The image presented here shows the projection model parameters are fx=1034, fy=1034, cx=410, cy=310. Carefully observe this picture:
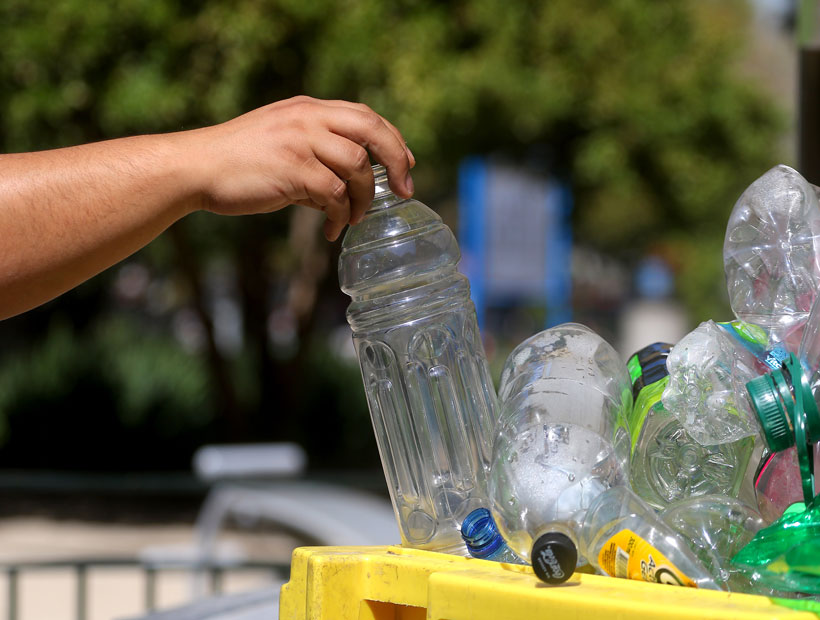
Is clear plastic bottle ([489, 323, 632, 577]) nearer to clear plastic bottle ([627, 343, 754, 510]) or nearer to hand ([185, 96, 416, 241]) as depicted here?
clear plastic bottle ([627, 343, 754, 510])

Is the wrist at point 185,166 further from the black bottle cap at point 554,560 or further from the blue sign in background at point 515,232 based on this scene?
the blue sign in background at point 515,232

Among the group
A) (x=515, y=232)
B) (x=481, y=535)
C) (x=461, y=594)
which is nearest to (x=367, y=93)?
(x=515, y=232)

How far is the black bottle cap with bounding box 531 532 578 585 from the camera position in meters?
1.46

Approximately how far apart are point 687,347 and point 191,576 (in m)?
6.32

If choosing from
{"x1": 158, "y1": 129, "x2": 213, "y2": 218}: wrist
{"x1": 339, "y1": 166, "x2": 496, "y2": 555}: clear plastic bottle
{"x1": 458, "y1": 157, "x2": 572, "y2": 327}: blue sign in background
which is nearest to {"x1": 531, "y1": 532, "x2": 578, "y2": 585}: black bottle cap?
{"x1": 339, "y1": 166, "x2": 496, "y2": 555}: clear plastic bottle

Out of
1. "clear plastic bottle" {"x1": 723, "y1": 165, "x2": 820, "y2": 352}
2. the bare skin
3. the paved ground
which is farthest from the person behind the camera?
the paved ground

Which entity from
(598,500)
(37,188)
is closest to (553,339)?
(598,500)

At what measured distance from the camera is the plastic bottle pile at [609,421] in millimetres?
1531

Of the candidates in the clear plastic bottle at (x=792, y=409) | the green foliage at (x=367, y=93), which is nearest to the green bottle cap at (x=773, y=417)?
the clear plastic bottle at (x=792, y=409)

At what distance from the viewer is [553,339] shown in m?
2.12

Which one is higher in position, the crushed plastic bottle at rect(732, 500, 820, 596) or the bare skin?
the bare skin

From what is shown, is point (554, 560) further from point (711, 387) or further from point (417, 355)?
point (417, 355)

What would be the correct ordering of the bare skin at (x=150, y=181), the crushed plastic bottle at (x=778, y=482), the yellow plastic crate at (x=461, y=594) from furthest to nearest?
the bare skin at (x=150, y=181), the crushed plastic bottle at (x=778, y=482), the yellow plastic crate at (x=461, y=594)

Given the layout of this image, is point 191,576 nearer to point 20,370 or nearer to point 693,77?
point 20,370
